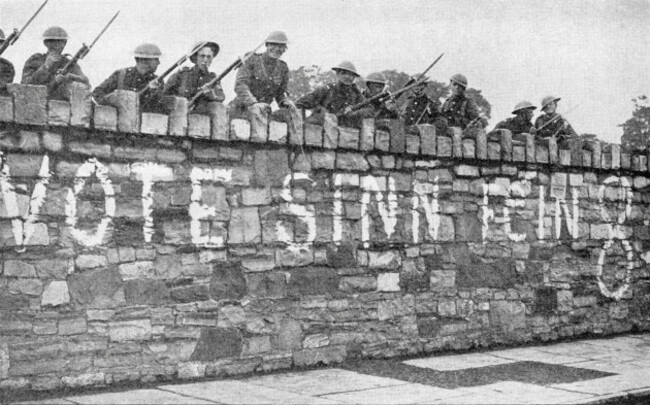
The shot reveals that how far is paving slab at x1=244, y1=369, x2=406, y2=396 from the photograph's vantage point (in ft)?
23.9

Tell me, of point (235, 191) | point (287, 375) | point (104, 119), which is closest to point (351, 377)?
point (287, 375)

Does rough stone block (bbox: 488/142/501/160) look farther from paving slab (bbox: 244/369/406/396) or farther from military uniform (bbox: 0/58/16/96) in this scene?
military uniform (bbox: 0/58/16/96)

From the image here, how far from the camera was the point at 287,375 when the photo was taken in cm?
795

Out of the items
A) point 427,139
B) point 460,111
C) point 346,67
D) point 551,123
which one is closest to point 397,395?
point 427,139

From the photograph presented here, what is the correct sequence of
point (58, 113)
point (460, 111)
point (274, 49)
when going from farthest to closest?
point (460, 111)
point (274, 49)
point (58, 113)

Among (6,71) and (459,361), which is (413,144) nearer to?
(459,361)

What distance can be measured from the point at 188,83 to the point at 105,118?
1.55 meters

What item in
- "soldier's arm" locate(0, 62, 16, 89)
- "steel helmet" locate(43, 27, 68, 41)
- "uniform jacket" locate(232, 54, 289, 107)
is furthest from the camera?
"uniform jacket" locate(232, 54, 289, 107)

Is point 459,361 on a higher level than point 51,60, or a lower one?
lower

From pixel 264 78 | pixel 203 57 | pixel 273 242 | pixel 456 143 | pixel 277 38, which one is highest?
pixel 277 38

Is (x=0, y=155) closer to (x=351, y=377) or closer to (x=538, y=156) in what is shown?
(x=351, y=377)

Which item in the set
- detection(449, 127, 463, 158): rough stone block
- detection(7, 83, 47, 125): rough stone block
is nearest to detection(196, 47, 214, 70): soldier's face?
detection(7, 83, 47, 125): rough stone block

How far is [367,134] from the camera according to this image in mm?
8719

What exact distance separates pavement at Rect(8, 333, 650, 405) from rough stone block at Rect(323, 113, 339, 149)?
2180mm
